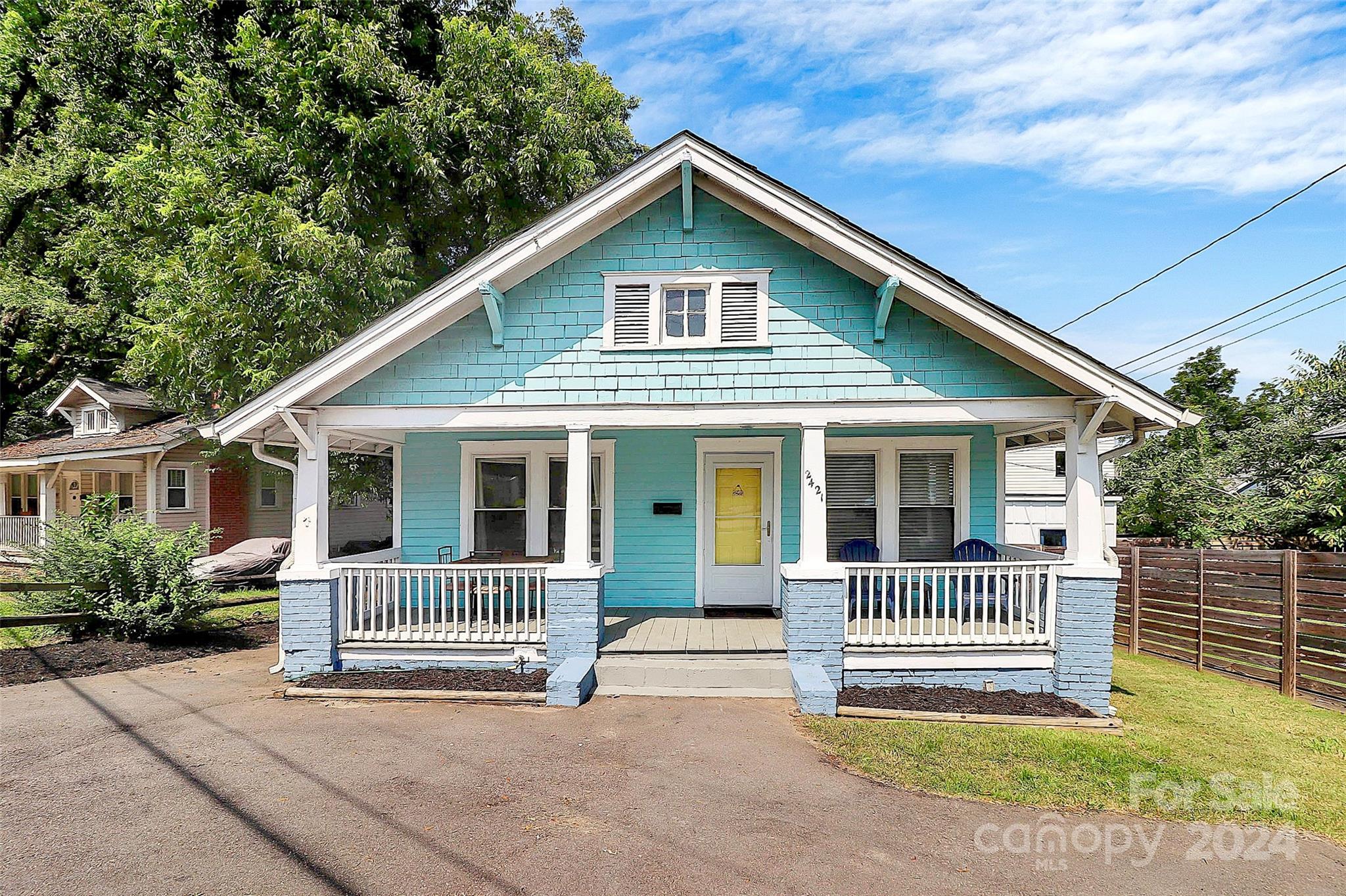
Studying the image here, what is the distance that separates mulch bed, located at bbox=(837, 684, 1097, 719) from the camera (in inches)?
276

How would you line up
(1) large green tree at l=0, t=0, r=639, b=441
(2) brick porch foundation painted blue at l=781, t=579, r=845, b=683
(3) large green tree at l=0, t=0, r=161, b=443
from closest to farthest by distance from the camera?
(2) brick porch foundation painted blue at l=781, t=579, r=845, b=683 → (1) large green tree at l=0, t=0, r=639, b=441 → (3) large green tree at l=0, t=0, r=161, b=443

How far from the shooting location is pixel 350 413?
7984 millimetres

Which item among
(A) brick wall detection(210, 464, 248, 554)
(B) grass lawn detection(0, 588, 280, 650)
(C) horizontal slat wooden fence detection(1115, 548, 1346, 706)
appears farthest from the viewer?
(A) brick wall detection(210, 464, 248, 554)

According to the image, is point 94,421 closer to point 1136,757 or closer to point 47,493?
point 47,493

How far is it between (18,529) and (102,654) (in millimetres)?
17432

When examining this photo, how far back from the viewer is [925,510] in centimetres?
978

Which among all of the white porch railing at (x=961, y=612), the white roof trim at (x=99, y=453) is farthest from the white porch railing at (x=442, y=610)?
the white roof trim at (x=99, y=453)

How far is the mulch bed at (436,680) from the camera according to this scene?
24.8 ft

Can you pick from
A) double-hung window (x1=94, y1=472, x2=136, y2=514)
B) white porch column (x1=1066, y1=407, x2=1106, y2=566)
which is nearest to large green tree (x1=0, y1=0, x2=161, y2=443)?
double-hung window (x1=94, y1=472, x2=136, y2=514)

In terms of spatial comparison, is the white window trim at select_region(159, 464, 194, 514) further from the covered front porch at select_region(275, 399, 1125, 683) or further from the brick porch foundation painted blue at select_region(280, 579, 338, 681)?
the brick porch foundation painted blue at select_region(280, 579, 338, 681)

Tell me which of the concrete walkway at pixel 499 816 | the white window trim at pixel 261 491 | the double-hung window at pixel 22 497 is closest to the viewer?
the concrete walkway at pixel 499 816

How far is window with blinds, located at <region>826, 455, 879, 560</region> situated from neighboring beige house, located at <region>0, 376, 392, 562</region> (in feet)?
46.7

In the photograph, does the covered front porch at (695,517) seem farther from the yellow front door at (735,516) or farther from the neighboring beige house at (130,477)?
the neighboring beige house at (130,477)

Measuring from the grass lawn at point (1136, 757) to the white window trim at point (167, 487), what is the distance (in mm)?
20435
